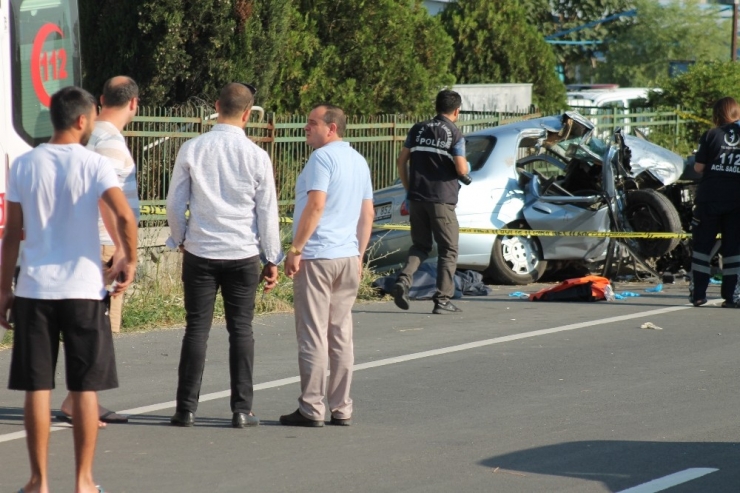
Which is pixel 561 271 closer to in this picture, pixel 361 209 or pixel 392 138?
pixel 392 138

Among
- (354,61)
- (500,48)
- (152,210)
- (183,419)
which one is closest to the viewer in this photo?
(183,419)

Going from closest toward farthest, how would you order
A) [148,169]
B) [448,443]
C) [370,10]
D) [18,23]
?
[448,443] → [18,23] → [148,169] → [370,10]

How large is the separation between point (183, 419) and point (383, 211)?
685cm

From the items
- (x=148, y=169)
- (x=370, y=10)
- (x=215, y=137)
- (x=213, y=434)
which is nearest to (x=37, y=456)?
(x=213, y=434)

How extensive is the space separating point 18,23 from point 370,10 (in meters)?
11.9

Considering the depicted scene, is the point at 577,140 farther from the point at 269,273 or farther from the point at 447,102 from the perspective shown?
the point at 269,273

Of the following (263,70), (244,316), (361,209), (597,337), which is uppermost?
(263,70)

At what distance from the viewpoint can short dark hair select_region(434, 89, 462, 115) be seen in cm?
1098

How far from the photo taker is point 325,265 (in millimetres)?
6824

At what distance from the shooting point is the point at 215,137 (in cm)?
664

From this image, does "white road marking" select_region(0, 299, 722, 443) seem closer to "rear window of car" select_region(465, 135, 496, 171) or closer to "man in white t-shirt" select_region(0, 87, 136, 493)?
"man in white t-shirt" select_region(0, 87, 136, 493)

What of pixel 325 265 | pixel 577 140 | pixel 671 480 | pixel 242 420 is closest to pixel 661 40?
pixel 577 140

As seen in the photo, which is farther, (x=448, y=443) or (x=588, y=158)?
(x=588, y=158)

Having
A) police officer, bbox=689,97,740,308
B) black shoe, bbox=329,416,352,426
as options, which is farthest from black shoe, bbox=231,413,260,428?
police officer, bbox=689,97,740,308
